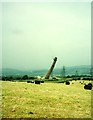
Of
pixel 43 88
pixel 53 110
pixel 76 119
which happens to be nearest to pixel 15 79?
pixel 43 88

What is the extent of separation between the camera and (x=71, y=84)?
22438 millimetres

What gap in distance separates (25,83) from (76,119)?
329 inches

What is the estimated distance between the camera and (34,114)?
13.7 metres

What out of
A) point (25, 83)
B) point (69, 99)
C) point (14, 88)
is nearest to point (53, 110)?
point (69, 99)

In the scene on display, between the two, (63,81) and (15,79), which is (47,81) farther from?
(15,79)

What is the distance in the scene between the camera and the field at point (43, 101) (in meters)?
13.8

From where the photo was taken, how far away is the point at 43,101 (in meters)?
15.9

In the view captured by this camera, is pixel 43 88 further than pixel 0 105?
Yes

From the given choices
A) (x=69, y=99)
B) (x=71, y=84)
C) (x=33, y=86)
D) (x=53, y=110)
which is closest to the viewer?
(x=53, y=110)

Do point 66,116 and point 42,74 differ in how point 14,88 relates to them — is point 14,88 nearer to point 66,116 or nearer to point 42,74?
point 42,74

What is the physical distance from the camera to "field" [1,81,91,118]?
542 inches

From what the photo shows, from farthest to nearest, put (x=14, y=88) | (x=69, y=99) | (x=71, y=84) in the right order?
(x=71, y=84) < (x=14, y=88) < (x=69, y=99)

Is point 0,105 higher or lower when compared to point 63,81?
lower

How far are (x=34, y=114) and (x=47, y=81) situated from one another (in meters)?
9.46
